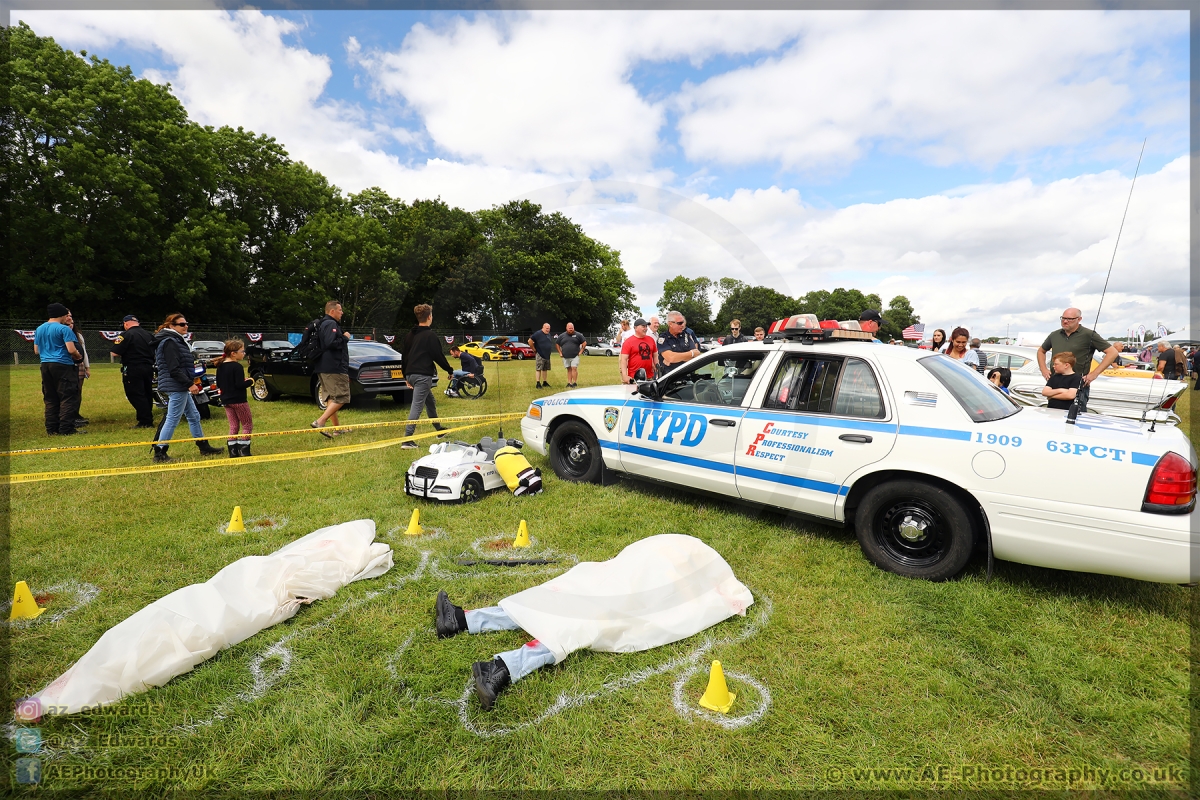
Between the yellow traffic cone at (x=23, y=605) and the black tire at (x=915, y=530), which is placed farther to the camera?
the black tire at (x=915, y=530)

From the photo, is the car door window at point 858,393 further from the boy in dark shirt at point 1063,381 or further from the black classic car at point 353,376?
the black classic car at point 353,376

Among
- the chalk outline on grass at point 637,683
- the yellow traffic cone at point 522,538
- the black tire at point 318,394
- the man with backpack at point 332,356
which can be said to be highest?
the man with backpack at point 332,356

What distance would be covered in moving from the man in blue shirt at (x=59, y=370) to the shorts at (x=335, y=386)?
4209mm

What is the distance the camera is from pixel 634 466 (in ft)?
17.3

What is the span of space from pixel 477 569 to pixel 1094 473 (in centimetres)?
393

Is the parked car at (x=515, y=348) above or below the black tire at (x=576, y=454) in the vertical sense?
above

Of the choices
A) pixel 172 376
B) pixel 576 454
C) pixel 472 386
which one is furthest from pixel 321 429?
pixel 472 386

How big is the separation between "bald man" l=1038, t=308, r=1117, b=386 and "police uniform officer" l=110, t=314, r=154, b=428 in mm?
12857

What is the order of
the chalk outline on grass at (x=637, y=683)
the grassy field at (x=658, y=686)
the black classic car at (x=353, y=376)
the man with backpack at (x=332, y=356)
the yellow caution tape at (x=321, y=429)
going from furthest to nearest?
the black classic car at (x=353, y=376) < the man with backpack at (x=332, y=356) < the yellow caution tape at (x=321, y=429) < the chalk outline on grass at (x=637, y=683) < the grassy field at (x=658, y=686)

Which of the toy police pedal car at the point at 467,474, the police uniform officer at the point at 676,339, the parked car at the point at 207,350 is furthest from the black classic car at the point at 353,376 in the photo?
the parked car at the point at 207,350

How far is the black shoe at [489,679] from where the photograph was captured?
95.9 inches

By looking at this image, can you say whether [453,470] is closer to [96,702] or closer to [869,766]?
[96,702]

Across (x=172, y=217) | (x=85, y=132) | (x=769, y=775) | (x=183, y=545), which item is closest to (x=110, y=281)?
(x=172, y=217)

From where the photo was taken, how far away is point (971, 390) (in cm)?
390
